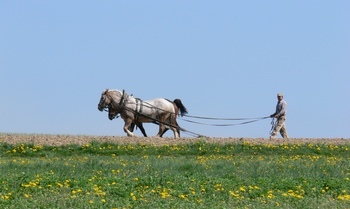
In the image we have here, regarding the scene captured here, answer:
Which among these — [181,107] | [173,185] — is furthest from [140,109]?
[173,185]

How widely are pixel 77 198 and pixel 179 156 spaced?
11146mm

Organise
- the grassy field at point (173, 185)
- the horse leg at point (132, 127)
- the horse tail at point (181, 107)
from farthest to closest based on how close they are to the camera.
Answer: the horse tail at point (181, 107) < the horse leg at point (132, 127) < the grassy field at point (173, 185)

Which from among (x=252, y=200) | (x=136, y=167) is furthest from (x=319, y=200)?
(x=136, y=167)

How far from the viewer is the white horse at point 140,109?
29688 mm

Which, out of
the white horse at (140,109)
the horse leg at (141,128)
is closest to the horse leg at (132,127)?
the horse leg at (141,128)

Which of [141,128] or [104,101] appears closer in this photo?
[104,101]

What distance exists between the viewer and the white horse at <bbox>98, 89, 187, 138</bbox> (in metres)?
29.7

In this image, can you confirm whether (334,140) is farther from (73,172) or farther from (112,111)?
(73,172)

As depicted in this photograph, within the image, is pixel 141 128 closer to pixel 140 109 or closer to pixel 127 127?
pixel 140 109

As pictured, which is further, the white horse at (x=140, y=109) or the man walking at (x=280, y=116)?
the white horse at (x=140, y=109)

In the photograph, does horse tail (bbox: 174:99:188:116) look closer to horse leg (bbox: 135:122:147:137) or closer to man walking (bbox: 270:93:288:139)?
horse leg (bbox: 135:122:147:137)

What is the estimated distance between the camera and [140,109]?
30062 millimetres

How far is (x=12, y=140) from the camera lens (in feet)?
80.9

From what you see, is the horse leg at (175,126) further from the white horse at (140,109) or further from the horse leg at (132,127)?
the horse leg at (132,127)
